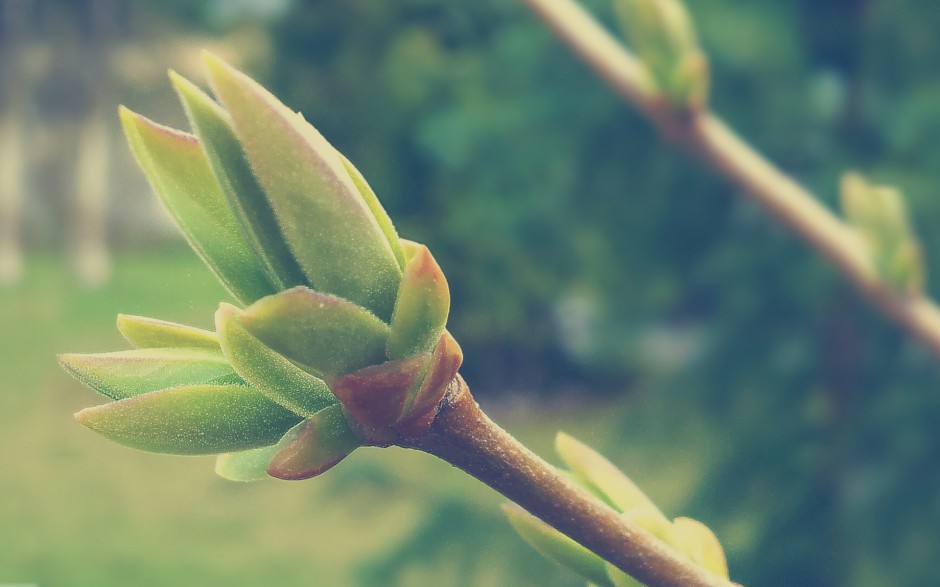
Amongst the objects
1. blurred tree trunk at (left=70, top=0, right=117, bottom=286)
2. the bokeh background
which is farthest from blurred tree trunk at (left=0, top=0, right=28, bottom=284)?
the bokeh background

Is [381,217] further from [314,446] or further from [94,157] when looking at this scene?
[94,157]

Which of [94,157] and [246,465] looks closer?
[246,465]

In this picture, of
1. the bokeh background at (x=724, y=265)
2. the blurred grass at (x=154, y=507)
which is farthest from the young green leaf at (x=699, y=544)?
the blurred grass at (x=154, y=507)

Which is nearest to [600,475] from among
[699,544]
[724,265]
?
[699,544]

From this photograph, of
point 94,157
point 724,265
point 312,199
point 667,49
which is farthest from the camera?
point 94,157

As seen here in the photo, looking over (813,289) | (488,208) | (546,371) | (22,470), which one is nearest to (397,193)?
(488,208)

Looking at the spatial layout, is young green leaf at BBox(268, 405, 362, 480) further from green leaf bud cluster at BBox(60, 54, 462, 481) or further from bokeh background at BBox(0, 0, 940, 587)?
bokeh background at BBox(0, 0, 940, 587)

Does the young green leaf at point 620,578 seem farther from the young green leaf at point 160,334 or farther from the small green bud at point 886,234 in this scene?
the small green bud at point 886,234
